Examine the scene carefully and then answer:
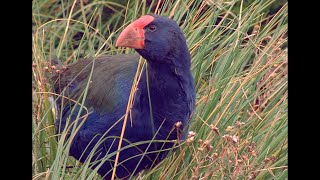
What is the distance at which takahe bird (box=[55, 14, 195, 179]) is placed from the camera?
2.52 meters

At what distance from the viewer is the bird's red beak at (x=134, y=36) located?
2443 millimetres

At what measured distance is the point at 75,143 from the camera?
9.52 feet

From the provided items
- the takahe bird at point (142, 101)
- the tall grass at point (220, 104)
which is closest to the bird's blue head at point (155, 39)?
the takahe bird at point (142, 101)

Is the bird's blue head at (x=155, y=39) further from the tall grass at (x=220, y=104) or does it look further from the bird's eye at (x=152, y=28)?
the tall grass at (x=220, y=104)

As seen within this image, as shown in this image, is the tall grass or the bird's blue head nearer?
the bird's blue head

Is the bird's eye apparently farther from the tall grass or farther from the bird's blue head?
the tall grass

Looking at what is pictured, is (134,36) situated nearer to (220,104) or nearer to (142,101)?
(142,101)

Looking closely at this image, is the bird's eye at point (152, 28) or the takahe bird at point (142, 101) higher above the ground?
the bird's eye at point (152, 28)

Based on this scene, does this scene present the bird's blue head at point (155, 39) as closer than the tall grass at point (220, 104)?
Yes

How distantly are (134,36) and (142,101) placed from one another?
0.32 metres

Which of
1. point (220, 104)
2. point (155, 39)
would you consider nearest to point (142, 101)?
point (155, 39)

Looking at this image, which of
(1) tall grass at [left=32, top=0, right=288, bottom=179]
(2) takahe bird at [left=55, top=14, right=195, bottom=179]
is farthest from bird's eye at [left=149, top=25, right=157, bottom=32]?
(1) tall grass at [left=32, top=0, right=288, bottom=179]

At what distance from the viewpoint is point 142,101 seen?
268 cm
